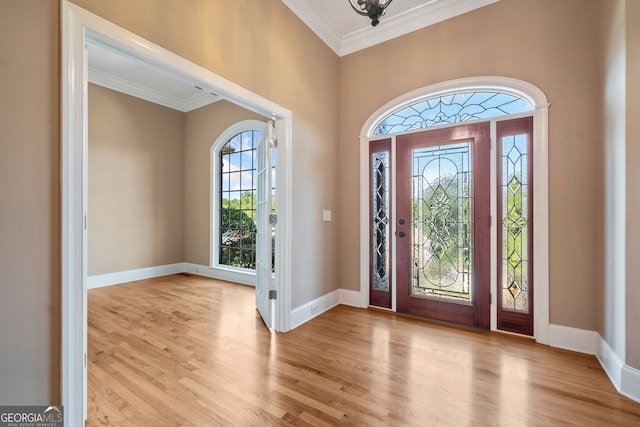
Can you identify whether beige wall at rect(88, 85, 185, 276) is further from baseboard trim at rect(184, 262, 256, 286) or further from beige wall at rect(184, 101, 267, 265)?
baseboard trim at rect(184, 262, 256, 286)

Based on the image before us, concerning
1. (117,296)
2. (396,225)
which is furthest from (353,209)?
(117,296)

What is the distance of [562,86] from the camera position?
8.11 ft

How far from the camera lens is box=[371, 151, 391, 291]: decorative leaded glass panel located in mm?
3406

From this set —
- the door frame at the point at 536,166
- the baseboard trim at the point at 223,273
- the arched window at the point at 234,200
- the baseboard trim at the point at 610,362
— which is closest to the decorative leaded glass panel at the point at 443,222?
the door frame at the point at 536,166

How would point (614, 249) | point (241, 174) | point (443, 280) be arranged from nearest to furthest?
point (614, 249)
point (443, 280)
point (241, 174)

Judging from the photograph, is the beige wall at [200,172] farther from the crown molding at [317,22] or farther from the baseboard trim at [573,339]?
the baseboard trim at [573,339]

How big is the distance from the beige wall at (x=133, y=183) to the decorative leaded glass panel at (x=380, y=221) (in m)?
4.07

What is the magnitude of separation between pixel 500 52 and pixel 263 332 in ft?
12.2

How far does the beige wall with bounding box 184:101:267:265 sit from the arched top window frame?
2.81 metres

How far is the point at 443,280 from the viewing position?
3.07 metres

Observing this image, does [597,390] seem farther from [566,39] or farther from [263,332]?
[566,39]

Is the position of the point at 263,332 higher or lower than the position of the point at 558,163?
lower

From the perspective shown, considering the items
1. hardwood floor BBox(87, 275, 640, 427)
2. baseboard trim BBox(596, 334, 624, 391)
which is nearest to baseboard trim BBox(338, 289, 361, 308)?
hardwood floor BBox(87, 275, 640, 427)
